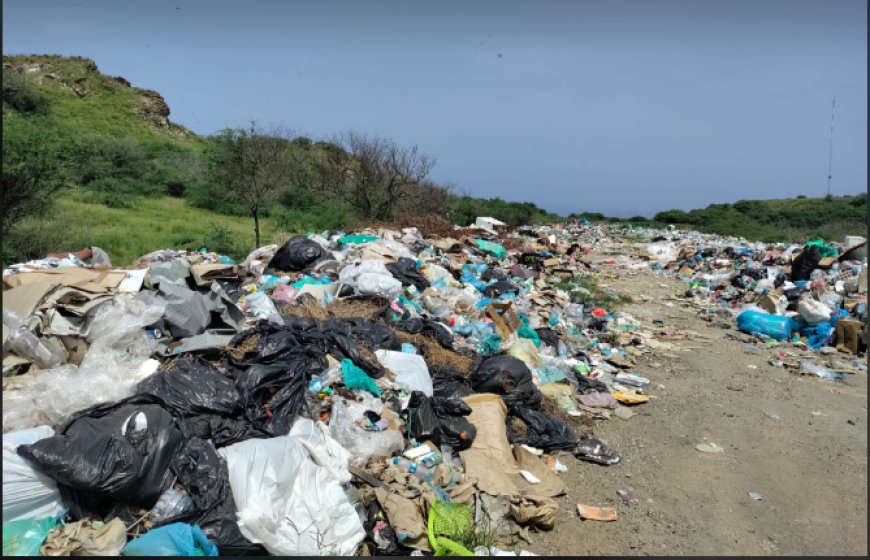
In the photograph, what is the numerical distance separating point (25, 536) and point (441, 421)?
2.52 m

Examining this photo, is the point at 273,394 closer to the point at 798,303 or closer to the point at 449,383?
the point at 449,383

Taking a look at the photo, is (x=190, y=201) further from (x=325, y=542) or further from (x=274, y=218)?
(x=325, y=542)

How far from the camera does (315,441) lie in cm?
339

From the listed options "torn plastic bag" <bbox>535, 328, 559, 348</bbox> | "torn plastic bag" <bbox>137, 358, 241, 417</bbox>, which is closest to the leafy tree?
"torn plastic bag" <bbox>137, 358, 241, 417</bbox>

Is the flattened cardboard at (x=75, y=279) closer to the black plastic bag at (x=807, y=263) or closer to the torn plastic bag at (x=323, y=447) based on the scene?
the torn plastic bag at (x=323, y=447)

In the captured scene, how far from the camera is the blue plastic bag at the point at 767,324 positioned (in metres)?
7.38

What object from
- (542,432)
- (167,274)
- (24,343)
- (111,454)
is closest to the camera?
(111,454)

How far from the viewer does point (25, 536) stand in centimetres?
237

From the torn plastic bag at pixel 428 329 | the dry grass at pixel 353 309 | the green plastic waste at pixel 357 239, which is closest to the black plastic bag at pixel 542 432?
the torn plastic bag at pixel 428 329

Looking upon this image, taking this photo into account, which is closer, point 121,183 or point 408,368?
point 408,368

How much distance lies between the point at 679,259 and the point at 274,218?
517 inches

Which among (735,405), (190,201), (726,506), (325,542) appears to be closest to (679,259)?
(735,405)

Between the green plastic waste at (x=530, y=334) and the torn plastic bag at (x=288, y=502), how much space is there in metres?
3.66

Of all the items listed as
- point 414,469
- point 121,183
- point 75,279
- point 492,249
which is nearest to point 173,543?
point 414,469
